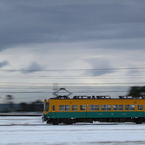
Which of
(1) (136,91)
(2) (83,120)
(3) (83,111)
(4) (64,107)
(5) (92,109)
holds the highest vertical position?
(1) (136,91)

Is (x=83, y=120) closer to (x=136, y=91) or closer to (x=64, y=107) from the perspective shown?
(x=64, y=107)

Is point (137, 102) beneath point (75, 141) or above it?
above

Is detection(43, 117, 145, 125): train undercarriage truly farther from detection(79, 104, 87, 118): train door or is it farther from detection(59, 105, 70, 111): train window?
detection(59, 105, 70, 111): train window


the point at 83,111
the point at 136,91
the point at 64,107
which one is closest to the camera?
the point at 64,107

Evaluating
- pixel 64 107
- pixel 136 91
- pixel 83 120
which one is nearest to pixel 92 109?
pixel 83 120

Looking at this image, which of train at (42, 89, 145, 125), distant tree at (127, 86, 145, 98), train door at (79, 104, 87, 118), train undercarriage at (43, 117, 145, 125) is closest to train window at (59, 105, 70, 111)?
train at (42, 89, 145, 125)

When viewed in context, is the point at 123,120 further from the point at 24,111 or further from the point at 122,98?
the point at 24,111

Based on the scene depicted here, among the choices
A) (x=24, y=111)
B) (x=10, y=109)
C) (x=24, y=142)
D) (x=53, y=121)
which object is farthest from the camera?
(x=24, y=111)

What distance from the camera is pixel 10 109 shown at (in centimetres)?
7212

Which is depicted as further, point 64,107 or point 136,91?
point 136,91

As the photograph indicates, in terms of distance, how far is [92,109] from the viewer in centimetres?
3778

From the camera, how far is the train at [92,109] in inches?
1462

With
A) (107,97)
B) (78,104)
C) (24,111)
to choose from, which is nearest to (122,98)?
(107,97)

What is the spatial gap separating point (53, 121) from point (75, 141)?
17168mm
